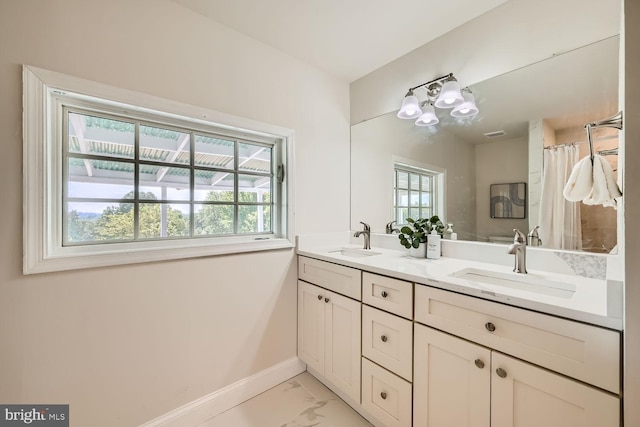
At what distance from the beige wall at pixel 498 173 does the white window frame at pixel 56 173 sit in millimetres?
1619

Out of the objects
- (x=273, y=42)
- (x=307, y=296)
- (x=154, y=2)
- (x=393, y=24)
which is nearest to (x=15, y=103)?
(x=154, y=2)

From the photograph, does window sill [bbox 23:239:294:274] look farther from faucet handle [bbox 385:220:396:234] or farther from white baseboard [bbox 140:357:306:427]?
faucet handle [bbox 385:220:396:234]

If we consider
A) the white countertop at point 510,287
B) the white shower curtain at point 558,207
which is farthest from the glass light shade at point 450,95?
the white countertop at point 510,287

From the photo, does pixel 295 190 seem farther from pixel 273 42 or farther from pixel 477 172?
pixel 477 172

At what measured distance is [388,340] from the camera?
129 centimetres

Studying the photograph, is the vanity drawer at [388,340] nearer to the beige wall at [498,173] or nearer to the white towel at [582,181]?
the beige wall at [498,173]

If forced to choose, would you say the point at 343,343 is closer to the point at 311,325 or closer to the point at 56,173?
the point at 311,325

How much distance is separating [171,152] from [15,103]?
596 mm

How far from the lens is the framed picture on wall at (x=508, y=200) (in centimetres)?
140

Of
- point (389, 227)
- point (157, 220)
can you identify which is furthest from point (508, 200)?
point (157, 220)

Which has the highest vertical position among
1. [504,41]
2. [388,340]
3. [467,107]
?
[504,41]

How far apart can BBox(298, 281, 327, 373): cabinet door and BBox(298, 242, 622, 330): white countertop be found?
26cm

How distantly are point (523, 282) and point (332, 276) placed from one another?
0.98 m

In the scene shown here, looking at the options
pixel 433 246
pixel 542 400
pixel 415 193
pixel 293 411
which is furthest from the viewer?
pixel 415 193
